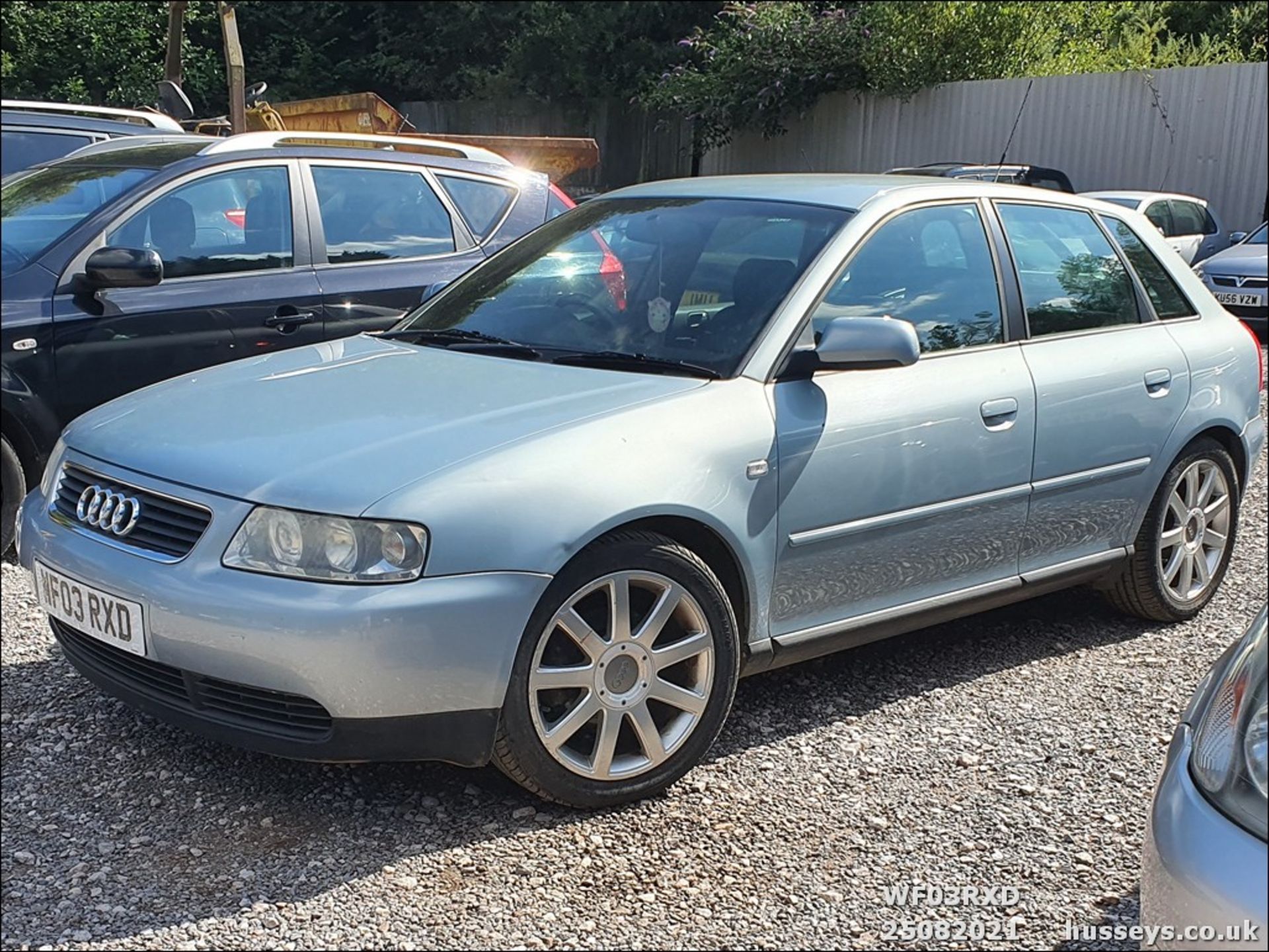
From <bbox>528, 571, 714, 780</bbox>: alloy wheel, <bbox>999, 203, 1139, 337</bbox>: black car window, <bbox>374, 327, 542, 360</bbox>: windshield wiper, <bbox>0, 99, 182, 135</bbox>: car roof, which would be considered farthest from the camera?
<bbox>0, 99, 182, 135</bbox>: car roof

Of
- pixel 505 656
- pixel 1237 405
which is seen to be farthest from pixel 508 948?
pixel 1237 405

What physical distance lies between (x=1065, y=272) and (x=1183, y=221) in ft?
38.1

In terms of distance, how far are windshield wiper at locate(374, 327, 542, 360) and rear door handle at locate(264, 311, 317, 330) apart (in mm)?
1504

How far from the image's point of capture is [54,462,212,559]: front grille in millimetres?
3232

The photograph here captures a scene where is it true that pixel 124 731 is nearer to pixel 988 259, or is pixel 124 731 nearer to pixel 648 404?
pixel 648 404

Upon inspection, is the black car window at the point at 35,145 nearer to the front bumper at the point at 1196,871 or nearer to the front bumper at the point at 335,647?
the front bumper at the point at 335,647

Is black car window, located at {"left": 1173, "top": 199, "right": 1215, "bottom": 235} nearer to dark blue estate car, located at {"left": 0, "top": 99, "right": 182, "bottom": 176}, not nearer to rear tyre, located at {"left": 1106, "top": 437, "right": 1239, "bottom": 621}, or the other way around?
dark blue estate car, located at {"left": 0, "top": 99, "right": 182, "bottom": 176}

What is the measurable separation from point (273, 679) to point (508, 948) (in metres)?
0.80

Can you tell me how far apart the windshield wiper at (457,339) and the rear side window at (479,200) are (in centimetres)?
217

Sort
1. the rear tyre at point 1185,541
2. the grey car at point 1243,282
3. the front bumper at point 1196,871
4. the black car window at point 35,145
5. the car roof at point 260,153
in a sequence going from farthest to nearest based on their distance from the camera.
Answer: the grey car at point 1243,282
the black car window at point 35,145
the car roof at point 260,153
the rear tyre at point 1185,541
the front bumper at point 1196,871

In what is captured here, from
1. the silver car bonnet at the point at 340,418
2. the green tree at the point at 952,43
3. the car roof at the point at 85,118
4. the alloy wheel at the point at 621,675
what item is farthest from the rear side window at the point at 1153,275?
the green tree at the point at 952,43

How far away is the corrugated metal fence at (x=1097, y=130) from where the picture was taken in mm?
17297

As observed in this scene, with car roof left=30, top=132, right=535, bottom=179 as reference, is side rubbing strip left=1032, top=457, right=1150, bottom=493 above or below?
below

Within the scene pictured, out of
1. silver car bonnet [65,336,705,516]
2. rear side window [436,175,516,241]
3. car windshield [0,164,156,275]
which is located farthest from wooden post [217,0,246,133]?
silver car bonnet [65,336,705,516]
